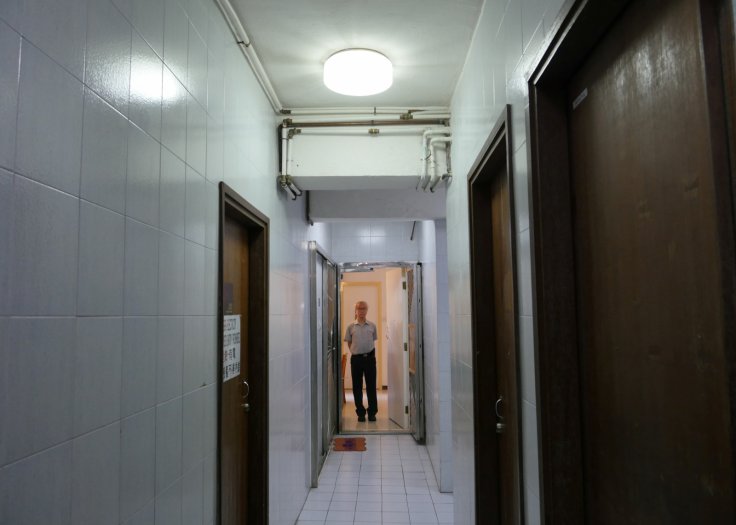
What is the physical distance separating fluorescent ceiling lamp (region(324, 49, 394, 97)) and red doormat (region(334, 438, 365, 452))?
3.78 m

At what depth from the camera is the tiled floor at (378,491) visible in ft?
11.3

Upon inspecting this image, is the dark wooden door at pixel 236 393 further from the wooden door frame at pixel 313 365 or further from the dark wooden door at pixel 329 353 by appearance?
the dark wooden door at pixel 329 353

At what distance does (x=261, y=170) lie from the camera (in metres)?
2.57

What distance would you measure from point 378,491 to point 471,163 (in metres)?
2.80

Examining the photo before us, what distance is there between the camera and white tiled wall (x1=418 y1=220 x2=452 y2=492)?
13.0ft

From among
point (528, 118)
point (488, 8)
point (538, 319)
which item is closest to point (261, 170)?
point (488, 8)

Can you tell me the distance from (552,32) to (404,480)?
3.81 meters

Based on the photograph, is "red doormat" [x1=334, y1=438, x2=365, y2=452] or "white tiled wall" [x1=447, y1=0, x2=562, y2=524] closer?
"white tiled wall" [x1=447, y1=0, x2=562, y2=524]

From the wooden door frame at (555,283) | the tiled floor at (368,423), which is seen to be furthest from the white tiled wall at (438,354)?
the wooden door frame at (555,283)

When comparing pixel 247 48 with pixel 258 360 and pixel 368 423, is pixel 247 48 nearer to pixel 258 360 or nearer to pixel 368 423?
pixel 258 360

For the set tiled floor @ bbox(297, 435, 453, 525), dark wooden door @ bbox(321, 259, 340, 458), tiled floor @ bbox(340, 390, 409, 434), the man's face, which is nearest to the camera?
tiled floor @ bbox(297, 435, 453, 525)

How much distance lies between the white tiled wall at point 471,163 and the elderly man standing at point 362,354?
3341mm

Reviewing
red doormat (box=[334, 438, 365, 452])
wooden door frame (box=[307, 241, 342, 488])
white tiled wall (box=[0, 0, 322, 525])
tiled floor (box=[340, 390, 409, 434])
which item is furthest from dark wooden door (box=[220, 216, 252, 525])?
tiled floor (box=[340, 390, 409, 434])

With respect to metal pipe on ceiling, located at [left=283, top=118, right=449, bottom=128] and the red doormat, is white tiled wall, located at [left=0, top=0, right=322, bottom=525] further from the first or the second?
the red doormat
